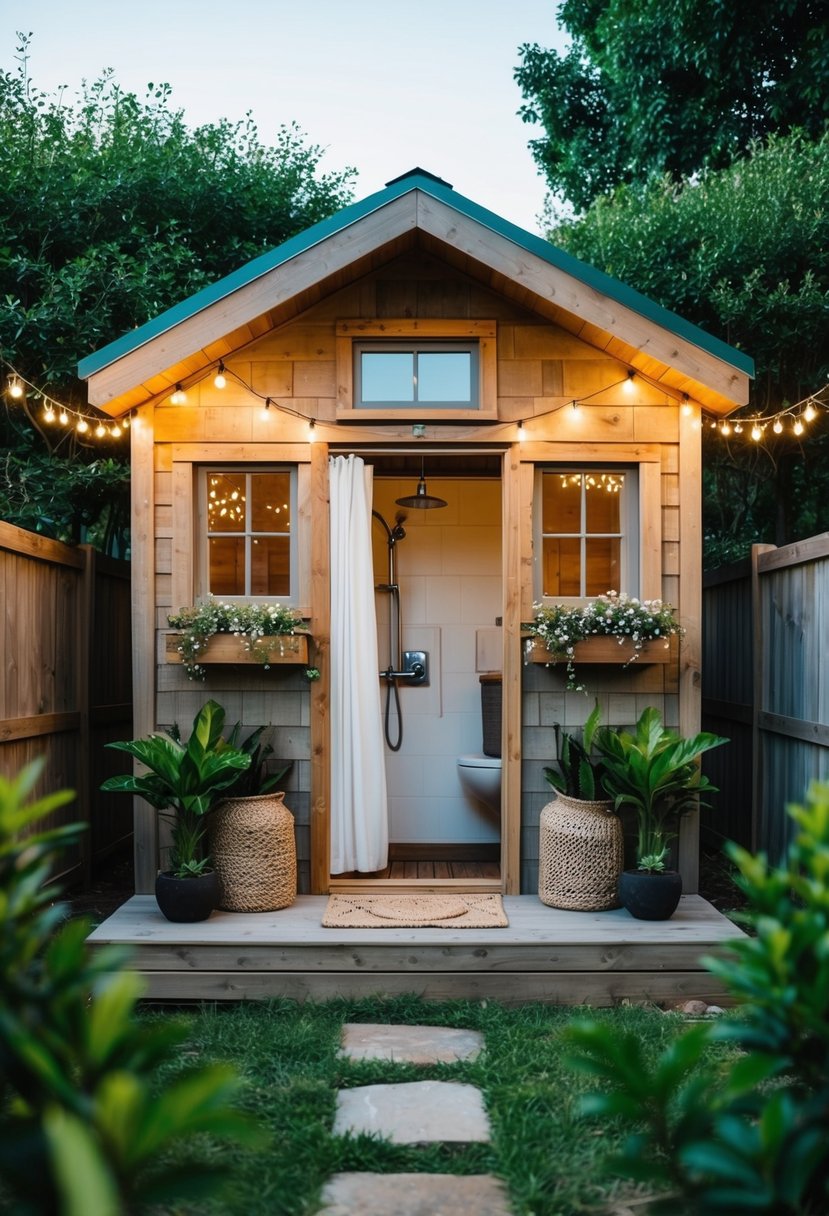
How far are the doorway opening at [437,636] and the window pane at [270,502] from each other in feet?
4.75

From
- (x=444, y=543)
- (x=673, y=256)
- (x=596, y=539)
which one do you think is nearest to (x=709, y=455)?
(x=673, y=256)

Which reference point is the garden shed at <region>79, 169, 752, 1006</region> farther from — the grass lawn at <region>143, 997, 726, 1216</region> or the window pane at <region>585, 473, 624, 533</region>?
the grass lawn at <region>143, 997, 726, 1216</region>

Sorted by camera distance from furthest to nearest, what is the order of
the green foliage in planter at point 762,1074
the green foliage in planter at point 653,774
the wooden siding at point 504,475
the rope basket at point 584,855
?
the wooden siding at point 504,475
the rope basket at point 584,855
the green foliage in planter at point 653,774
the green foliage in planter at point 762,1074

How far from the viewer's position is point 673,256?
790 centimetres

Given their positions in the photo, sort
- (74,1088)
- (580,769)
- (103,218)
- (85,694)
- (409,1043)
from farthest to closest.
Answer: (103,218) < (85,694) < (580,769) < (409,1043) < (74,1088)

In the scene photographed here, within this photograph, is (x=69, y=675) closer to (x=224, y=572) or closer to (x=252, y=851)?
(x=224, y=572)

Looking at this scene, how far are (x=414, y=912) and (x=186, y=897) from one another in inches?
36.4

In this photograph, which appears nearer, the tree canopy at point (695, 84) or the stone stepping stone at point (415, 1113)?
the stone stepping stone at point (415, 1113)

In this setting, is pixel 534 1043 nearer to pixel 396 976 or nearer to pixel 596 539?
pixel 396 976

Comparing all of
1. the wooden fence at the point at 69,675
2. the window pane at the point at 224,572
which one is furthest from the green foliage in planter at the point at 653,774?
the wooden fence at the point at 69,675

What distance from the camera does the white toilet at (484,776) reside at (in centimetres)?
543

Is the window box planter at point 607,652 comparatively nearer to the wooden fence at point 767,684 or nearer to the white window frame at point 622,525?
the white window frame at point 622,525

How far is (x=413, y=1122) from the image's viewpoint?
2742mm

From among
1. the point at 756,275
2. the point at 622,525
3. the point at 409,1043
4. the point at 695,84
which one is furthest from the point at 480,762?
the point at 695,84
